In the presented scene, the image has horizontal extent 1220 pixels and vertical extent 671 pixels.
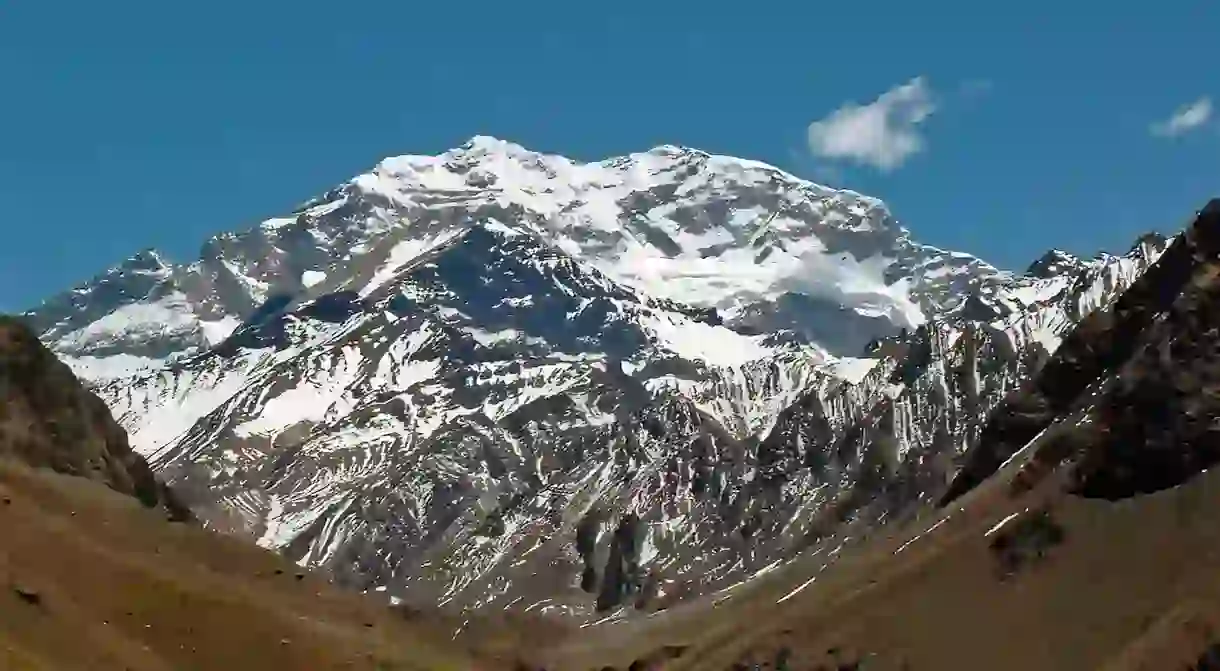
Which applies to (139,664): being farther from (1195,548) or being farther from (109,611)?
(1195,548)

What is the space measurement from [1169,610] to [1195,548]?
13.7m

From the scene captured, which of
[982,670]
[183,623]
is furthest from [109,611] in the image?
[982,670]

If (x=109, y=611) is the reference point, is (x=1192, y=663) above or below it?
below

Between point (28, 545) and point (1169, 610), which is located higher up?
point (28, 545)

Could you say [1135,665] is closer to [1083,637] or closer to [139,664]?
[1083,637]

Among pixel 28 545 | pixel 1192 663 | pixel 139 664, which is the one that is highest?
pixel 28 545

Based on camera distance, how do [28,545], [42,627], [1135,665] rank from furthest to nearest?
[28,545] < [1135,665] < [42,627]

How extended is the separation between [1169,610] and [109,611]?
118988 mm

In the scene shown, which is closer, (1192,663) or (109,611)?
(1192,663)

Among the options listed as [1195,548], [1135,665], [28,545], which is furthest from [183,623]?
[1195,548]

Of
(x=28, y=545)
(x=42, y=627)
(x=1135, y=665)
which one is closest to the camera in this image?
(x=42, y=627)

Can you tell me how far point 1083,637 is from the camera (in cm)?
19438

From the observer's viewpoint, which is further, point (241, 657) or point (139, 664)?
point (241, 657)

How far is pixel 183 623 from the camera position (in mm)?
195125
